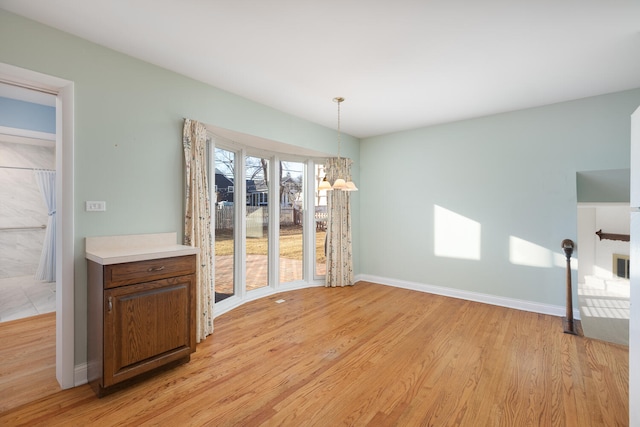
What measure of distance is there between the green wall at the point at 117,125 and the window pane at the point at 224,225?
0.74 m

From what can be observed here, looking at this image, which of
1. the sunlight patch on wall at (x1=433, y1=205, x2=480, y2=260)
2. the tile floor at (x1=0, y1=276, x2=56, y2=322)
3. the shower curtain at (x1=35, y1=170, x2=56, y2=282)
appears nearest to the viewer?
the tile floor at (x1=0, y1=276, x2=56, y2=322)

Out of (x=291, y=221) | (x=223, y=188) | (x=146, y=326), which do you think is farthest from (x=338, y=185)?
(x=146, y=326)

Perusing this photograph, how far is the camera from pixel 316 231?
4863 millimetres

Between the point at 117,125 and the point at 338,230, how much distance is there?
10.8ft

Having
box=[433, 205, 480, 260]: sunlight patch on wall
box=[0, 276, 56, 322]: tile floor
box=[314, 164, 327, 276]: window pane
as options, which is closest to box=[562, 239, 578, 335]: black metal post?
box=[433, 205, 480, 260]: sunlight patch on wall

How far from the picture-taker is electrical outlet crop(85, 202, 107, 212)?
2166 millimetres

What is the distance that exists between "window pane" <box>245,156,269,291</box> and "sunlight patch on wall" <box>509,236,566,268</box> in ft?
11.4

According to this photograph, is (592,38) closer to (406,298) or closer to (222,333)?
(406,298)

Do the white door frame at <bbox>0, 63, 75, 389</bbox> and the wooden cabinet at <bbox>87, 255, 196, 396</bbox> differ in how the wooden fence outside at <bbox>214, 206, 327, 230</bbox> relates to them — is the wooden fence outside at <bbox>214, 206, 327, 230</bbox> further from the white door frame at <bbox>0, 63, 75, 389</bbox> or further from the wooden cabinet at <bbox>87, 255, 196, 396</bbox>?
the white door frame at <bbox>0, 63, 75, 389</bbox>

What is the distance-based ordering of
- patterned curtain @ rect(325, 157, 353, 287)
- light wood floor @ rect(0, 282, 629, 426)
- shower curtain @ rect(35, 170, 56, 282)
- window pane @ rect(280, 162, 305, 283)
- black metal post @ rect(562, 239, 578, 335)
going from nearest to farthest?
light wood floor @ rect(0, 282, 629, 426) → black metal post @ rect(562, 239, 578, 335) → shower curtain @ rect(35, 170, 56, 282) → window pane @ rect(280, 162, 305, 283) → patterned curtain @ rect(325, 157, 353, 287)

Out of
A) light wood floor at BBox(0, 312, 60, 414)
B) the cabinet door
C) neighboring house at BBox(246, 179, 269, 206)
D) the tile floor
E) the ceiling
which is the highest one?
the ceiling

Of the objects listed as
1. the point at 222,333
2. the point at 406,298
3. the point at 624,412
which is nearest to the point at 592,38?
the point at 624,412

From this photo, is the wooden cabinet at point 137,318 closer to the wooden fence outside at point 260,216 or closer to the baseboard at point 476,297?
the wooden fence outside at point 260,216

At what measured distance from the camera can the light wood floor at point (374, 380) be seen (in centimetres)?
176
